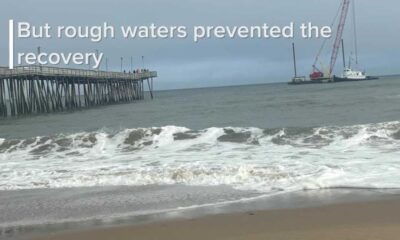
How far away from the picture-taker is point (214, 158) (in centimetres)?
1155

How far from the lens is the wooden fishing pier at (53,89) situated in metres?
33.9

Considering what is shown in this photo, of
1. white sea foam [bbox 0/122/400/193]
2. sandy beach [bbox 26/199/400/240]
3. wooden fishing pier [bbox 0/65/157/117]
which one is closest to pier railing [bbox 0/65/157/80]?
wooden fishing pier [bbox 0/65/157/117]

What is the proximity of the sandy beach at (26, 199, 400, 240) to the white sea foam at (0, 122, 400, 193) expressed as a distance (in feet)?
5.11

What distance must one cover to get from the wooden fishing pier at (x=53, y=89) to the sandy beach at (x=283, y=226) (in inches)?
1146

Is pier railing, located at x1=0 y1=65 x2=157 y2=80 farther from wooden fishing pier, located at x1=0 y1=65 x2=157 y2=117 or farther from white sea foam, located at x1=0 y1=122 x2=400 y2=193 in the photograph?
white sea foam, located at x1=0 y1=122 x2=400 y2=193

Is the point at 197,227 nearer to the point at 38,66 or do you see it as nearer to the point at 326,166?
the point at 326,166

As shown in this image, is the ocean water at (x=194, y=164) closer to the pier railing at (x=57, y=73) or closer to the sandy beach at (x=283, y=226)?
the sandy beach at (x=283, y=226)

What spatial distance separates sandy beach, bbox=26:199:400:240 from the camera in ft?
16.3

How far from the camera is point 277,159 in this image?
1081cm

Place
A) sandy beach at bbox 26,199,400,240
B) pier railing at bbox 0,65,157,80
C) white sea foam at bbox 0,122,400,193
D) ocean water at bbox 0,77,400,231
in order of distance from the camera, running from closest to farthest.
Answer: sandy beach at bbox 26,199,400,240, ocean water at bbox 0,77,400,231, white sea foam at bbox 0,122,400,193, pier railing at bbox 0,65,157,80

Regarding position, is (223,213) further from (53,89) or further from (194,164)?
(53,89)

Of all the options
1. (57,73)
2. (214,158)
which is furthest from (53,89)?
(214,158)

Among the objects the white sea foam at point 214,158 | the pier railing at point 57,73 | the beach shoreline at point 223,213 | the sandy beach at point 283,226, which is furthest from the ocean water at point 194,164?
the pier railing at point 57,73

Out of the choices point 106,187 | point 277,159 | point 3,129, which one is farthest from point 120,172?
point 3,129
